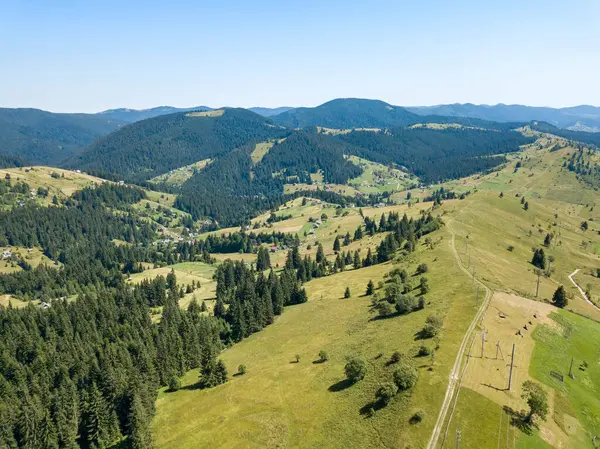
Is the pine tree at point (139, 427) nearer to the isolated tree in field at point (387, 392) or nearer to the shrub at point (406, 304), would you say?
the isolated tree in field at point (387, 392)

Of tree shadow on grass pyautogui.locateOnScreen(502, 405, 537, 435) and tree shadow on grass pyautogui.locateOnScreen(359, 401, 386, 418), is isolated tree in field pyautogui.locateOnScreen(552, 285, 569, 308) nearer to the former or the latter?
tree shadow on grass pyautogui.locateOnScreen(502, 405, 537, 435)

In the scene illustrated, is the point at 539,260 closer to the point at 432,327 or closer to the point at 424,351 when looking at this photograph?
the point at 432,327

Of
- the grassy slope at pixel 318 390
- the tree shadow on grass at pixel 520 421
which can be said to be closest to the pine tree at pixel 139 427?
the grassy slope at pixel 318 390

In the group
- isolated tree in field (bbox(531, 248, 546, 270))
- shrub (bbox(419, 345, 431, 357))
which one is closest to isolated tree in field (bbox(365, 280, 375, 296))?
shrub (bbox(419, 345, 431, 357))

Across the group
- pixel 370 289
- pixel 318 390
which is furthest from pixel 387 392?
pixel 370 289

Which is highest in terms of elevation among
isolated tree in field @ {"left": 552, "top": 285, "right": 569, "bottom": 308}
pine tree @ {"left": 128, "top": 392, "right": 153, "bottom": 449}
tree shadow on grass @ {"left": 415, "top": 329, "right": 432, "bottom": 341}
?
tree shadow on grass @ {"left": 415, "top": 329, "right": 432, "bottom": 341}

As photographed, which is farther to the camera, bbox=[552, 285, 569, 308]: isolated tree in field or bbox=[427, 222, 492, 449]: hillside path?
bbox=[552, 285, 569, 308]: isolated tree in field

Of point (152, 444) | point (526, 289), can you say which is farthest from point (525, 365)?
point (152, 444)
